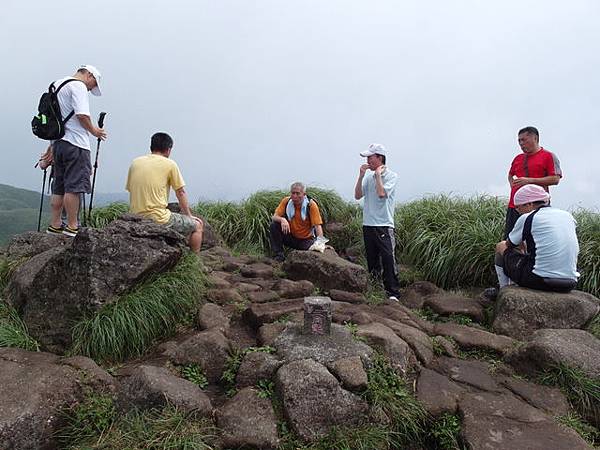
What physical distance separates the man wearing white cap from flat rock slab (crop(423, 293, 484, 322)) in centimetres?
427

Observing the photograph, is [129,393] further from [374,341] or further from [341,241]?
[341,241]

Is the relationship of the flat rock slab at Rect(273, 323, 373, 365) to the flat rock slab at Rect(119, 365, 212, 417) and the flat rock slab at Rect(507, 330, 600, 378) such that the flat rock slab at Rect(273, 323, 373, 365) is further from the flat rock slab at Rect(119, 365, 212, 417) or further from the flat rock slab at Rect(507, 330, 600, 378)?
the flat rock slab at Rect(507, 330, 600, 378)

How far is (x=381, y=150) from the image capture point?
570 cm

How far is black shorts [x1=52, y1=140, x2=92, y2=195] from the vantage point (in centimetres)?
470

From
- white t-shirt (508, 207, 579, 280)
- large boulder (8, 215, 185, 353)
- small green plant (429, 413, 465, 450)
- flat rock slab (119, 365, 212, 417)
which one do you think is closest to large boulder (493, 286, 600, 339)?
white t-shirt (508, 207, 579, 280)

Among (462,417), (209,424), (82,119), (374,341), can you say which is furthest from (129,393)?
(82,119)

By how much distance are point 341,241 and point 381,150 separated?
144 inches

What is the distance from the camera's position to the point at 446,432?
3.05 metres

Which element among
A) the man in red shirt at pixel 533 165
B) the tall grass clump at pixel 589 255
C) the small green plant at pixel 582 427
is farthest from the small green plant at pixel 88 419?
the tall grass clump at pixel 589 255

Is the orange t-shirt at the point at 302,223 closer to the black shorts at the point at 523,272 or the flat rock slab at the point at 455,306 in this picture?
the flat rock slab at the point at 455,306

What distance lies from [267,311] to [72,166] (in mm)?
2711

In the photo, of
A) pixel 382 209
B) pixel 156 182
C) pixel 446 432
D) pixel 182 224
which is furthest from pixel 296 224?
pixel 446 432

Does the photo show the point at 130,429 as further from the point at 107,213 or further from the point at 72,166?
the point at 107,213

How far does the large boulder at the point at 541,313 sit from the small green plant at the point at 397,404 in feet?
6.19
